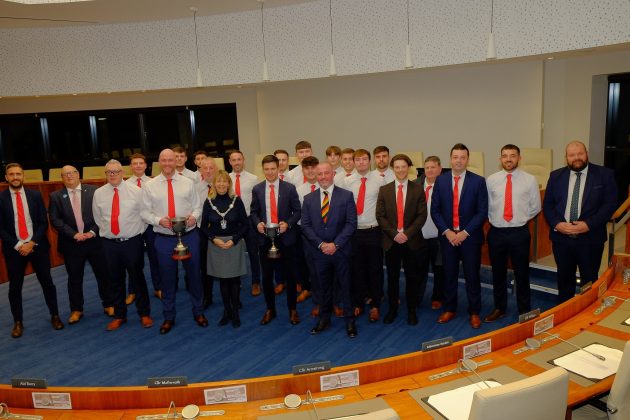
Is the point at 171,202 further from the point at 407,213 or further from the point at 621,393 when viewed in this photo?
the point at 621,393

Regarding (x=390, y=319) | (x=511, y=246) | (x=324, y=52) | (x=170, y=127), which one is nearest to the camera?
(x=511, y=246)

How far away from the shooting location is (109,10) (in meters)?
7.11

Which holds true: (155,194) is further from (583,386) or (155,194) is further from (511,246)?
(583,386)

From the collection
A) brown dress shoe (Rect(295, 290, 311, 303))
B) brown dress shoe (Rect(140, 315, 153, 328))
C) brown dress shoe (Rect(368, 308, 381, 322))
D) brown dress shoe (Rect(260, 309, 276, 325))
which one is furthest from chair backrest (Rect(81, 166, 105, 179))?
brown dress shoe (Rect(368, 308, 381, 322))

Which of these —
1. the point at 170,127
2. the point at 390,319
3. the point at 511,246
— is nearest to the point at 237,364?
the point at 390,319

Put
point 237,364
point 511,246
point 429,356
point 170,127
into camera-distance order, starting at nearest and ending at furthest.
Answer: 1. point 429,356
2. point 237,364
3. point 511,246
4. point 170,127

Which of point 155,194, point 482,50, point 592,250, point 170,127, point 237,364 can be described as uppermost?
point 482,50

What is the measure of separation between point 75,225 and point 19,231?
1.69 feet

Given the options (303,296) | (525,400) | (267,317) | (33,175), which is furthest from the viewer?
(33,175)

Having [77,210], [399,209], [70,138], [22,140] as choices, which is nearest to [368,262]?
[399,209]

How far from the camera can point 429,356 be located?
2.89 m

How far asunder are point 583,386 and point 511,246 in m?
2.33

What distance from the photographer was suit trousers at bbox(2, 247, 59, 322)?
5227 mm

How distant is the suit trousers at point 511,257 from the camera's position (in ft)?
16.0
